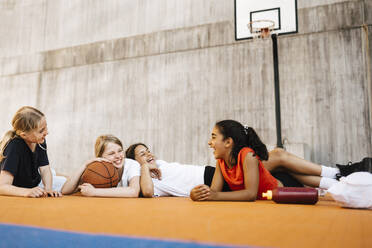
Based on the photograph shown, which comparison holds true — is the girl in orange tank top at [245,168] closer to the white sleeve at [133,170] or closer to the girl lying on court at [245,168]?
the girl lying on court at [245,168]

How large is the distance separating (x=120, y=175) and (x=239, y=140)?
2.91 ft

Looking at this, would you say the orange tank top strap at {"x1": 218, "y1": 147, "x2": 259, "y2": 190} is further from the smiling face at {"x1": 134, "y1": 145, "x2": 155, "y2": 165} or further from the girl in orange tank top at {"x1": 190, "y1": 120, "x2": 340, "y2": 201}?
the smiling face at {"x1": 134, "y1": 145, "x2": 155, "y2": 165}

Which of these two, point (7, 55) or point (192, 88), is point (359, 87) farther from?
point (7, 55)

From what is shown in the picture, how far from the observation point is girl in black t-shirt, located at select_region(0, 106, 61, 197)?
198 centimetres

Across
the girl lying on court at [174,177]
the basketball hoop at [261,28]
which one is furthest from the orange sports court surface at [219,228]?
the basketball hoop at [261,28]

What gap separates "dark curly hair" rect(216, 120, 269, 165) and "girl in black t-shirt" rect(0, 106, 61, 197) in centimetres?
112

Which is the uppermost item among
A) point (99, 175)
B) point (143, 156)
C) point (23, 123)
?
point (23, 123)

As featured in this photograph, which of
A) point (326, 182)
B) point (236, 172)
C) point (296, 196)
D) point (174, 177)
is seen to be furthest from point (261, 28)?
point (296, 196)

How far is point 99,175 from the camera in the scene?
2.21 metres

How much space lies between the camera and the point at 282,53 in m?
4.59

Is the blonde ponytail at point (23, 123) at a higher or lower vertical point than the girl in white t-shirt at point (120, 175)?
higher

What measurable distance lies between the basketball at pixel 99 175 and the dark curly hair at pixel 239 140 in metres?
0.80

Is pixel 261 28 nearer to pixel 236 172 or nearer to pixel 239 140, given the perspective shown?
pixel 239 140

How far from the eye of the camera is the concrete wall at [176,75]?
167 inches
